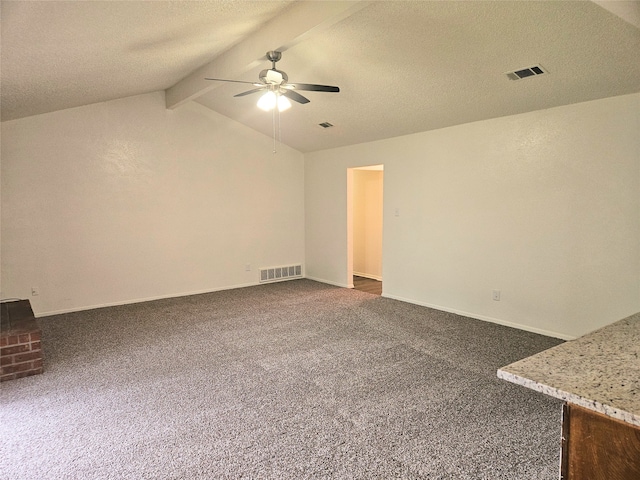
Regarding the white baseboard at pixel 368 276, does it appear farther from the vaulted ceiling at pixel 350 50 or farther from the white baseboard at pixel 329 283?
the vaulted ceiling at pixel 350 50

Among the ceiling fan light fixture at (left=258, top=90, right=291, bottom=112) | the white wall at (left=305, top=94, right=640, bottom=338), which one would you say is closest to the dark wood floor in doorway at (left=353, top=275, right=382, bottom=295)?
the white wall at (left=305, top=94, right=640, bottom=338)

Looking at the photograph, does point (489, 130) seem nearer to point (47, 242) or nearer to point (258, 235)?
point (258, 235)

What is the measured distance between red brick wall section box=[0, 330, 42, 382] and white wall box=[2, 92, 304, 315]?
2.09 meters

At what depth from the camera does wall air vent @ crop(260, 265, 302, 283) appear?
7.04 m

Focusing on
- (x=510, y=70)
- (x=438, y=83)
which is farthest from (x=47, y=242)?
(x=510, y=70)

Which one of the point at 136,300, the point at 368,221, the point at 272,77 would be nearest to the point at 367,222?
the point at 368,221

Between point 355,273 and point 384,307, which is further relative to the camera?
point 355,273

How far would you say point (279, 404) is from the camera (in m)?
2.79

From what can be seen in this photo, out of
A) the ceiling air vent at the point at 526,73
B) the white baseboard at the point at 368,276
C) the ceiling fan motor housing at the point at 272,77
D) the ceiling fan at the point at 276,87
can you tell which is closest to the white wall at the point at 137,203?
the white baseboard at the point at 368,276

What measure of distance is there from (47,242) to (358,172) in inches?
209

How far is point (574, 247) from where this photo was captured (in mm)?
3949

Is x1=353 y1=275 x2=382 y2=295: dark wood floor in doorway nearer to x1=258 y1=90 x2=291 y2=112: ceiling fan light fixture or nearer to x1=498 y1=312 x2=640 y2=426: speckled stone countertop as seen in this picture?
x1=258 y1=90 x2=291 y2=112: ceiling fan light fixture

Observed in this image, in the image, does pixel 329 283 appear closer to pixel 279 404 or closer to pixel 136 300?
pixel 136 300

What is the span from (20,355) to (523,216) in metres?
5.07
